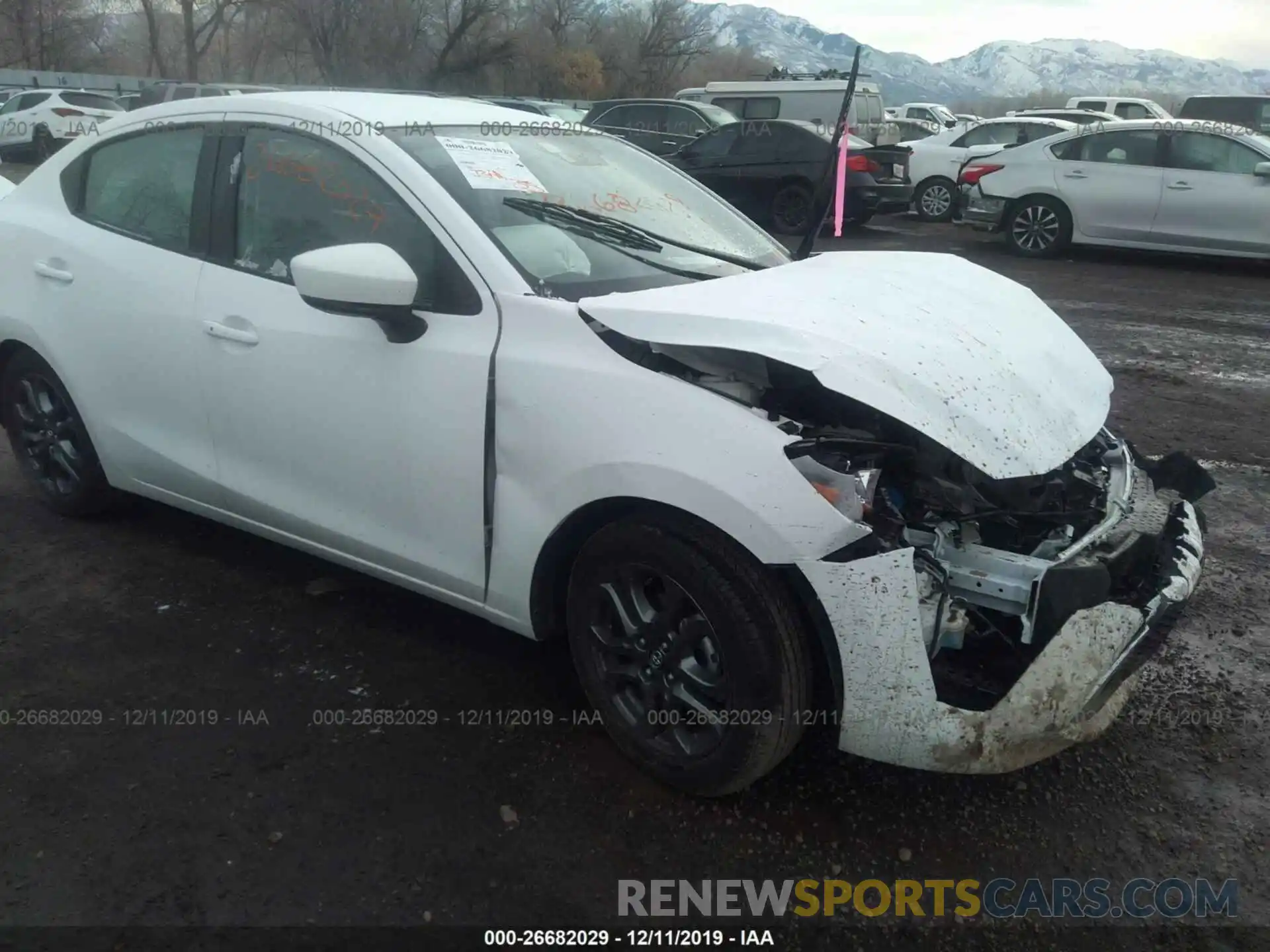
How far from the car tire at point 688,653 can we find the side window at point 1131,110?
22.3m

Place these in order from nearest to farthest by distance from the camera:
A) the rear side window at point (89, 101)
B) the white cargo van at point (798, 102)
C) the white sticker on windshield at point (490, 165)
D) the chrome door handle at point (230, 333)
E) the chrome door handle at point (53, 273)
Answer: the white sticker on windshield at point (490, 165), the chrome door handle at point (230, 333), the chrome door handle at point (53, 273), the white cargo van at point (798, 102), the rear side window at point (89, 101)

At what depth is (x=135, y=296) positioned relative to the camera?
3.46 metres

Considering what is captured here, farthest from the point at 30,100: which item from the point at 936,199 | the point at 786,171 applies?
the point at 936,199

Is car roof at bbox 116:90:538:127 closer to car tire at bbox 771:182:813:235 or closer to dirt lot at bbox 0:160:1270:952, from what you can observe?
dirt lot at bbox 0:160:1270:952

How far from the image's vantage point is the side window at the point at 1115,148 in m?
11.2

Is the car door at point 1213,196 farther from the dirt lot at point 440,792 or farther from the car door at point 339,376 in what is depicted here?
the car door at point 339,376

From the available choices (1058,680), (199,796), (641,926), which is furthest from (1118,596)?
(199,796)

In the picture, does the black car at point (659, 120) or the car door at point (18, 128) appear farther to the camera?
the car door at point (18, 128)

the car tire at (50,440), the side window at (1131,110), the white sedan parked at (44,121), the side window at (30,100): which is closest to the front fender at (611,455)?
the car tire at (50,440)

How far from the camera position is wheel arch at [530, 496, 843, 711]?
2.26 m

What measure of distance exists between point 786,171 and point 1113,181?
3.97 metres

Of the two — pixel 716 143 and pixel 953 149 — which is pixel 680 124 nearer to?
pixel 716 143

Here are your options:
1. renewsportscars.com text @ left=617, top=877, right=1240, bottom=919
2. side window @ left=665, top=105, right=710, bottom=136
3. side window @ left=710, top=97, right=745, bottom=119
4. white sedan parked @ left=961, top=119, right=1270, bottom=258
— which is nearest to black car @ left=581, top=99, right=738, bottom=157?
side window @ left=665, top=105, right=710, bottom=136

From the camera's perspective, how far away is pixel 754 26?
7037 inches
